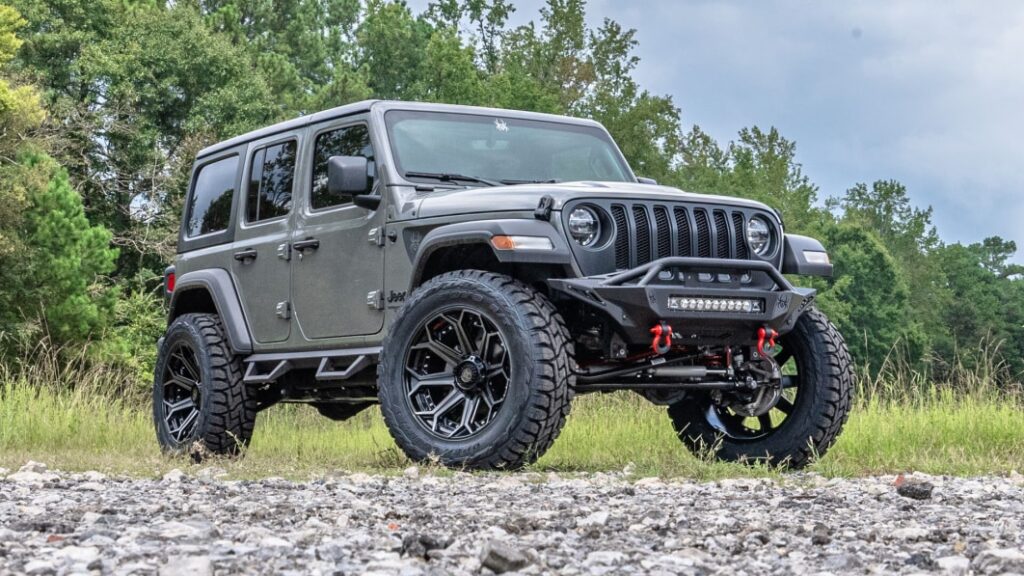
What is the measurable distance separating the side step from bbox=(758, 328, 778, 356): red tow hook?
7.03ft

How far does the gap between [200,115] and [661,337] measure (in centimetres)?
3020

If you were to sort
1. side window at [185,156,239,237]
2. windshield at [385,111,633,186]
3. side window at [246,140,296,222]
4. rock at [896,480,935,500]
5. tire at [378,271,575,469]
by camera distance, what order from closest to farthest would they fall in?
rock at [896,480,935,500] < tire at [378,271,575,469] < windshield at [385,111,633,186] < side window at [246,140,296,222] < side window at [185,156,239,237]

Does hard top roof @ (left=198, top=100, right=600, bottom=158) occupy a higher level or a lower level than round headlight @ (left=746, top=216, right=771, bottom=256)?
higher

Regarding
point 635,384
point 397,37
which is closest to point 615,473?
point 635,384

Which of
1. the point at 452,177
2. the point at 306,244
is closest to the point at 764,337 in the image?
the point at 452,177

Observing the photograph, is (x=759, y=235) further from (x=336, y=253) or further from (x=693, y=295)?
(x=336, y=253)

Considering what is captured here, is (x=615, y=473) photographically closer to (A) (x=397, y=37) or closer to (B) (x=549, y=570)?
(B) (x=549, y=570)

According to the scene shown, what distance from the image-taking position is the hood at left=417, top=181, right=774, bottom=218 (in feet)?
22.2

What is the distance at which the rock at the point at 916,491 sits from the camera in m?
5.16

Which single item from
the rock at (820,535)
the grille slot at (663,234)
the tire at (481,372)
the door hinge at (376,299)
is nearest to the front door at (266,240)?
the door hinge at (376,299)

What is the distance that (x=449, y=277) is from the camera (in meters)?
6.86

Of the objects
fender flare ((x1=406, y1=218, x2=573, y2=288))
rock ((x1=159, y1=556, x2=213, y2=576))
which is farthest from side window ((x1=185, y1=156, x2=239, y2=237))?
rock ((x1=159, y1=556, x2=213, y2=576))

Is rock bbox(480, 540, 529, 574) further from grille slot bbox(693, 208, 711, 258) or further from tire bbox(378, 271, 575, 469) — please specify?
grille slot bbox(693, 208, 711, 258)

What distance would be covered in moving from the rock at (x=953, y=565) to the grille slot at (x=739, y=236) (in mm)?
3904
